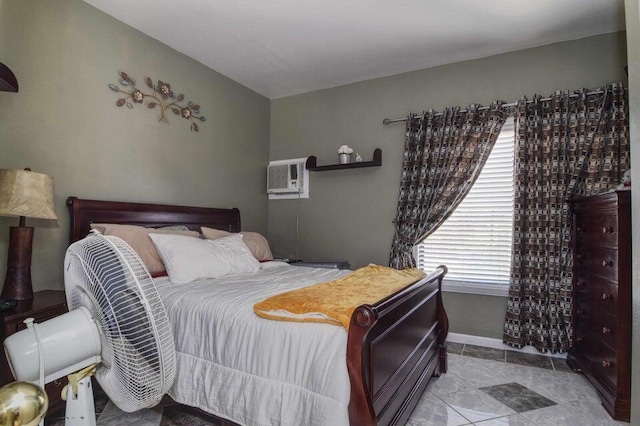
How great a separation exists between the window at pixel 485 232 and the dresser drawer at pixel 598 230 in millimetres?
508

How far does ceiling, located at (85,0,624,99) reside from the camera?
248cm

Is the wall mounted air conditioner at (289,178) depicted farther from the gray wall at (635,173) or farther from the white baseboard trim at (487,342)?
the gray wall at (635,173)

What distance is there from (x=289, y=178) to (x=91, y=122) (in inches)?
78.9

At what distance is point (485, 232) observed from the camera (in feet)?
10.4

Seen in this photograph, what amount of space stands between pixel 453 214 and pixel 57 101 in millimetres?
3240

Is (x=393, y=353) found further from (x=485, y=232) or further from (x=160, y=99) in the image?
(x=160, y=99)

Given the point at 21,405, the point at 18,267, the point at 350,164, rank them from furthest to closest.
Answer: the point at 350,164 → the point at 18,267 → the point at 21,405

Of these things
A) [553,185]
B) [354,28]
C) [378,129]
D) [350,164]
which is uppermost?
[354,28]

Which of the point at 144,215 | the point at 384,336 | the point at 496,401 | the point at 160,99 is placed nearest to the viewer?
the point at 384,336

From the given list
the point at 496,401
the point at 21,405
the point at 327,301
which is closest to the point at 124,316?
the point at 21,405

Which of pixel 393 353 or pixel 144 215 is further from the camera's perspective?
pixel 144 215

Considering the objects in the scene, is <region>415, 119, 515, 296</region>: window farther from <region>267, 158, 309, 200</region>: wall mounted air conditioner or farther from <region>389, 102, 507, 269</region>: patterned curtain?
<region>267, 158, 309, 200</region>: wall mounted air conditioner

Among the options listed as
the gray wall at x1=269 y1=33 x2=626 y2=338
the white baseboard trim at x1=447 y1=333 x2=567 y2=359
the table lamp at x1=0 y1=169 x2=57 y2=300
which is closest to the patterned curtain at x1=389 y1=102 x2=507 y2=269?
the gray wall at x1=269 y1=33 x2=626 y2=338

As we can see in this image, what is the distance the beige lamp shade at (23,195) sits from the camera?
5.81 ft
